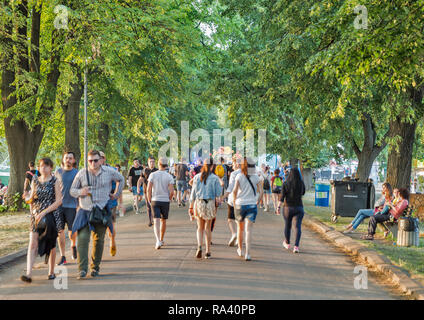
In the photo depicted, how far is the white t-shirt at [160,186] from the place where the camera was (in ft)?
36.9

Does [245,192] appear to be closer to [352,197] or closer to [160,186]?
[160,186]

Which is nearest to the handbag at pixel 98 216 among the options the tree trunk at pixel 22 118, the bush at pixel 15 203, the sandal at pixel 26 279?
the sandal at pixel 26 279

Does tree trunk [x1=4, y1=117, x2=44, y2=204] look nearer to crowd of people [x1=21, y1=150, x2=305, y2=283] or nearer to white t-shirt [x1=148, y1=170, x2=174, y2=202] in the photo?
crowd of people [x1=21, y1=150, x2=305, y2=283]

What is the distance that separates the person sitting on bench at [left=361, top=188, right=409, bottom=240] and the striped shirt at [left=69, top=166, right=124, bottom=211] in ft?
24.0

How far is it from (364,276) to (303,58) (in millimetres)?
9269

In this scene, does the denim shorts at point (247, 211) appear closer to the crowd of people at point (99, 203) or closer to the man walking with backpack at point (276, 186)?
the crowd of people at point (99, 203)

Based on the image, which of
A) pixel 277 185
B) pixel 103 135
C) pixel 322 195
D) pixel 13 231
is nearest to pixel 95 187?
pixel 13 231

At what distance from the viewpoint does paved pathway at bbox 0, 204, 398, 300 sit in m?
7.00

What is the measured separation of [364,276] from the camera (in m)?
8.65

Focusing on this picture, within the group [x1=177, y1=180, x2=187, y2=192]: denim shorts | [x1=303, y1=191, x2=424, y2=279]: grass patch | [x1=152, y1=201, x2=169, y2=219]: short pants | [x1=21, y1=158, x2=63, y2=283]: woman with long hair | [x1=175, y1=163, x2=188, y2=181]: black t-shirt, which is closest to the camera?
[x1=21, y1=158, x2=63, y2=283]: woman with long hair

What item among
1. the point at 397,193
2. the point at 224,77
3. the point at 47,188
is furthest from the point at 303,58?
the point at 47,188

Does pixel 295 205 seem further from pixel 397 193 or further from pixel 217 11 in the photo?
pixel 217 11

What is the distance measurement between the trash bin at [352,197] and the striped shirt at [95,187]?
1061 centimetres

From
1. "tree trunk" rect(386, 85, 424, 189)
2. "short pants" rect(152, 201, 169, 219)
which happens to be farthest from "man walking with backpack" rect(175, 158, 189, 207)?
"short pants" rect(152, 201, 169, 219)
